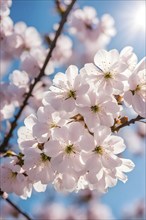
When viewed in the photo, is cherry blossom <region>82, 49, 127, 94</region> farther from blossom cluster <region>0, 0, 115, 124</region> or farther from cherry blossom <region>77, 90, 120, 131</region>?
blossom cluster <region>0, 0, 115, 124</region>

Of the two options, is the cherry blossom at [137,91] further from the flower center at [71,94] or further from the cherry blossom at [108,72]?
the flower center at [71,94]

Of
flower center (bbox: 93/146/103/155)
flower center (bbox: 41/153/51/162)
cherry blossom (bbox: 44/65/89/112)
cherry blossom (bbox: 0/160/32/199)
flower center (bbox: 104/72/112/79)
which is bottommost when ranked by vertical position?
cherry blossom (bbox: 0/160/32/199)

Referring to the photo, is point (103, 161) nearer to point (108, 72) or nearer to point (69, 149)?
point (69, 149)

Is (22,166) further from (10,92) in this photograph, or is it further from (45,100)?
(10,92)

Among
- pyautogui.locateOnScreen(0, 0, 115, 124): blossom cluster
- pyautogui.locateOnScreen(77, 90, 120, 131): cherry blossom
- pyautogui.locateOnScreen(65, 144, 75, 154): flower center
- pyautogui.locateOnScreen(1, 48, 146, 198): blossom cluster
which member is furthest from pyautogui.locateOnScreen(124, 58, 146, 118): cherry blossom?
pyautogui.locateOnScreen(0, 0, 115, 124): blossom cluster

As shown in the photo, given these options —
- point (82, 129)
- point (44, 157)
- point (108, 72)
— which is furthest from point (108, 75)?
point (44, 157)

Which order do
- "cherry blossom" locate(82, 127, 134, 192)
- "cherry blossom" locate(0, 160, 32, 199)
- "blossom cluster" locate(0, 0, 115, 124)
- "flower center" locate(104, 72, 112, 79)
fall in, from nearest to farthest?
1. "cherry blossom" locate(82, 127, 134, 192)
2. "flower center" locate(104, 72, 112, 79)
3. "cherry blossom" locate(0, 160, 32, 199)
4. "blossom cluster" locate(0, 0, 115, 124)

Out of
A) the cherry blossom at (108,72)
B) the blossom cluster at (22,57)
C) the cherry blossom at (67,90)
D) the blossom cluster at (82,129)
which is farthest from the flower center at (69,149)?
the blossom cluster at (22,57)

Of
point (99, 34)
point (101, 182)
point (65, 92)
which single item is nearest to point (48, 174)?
point (101, 182)
